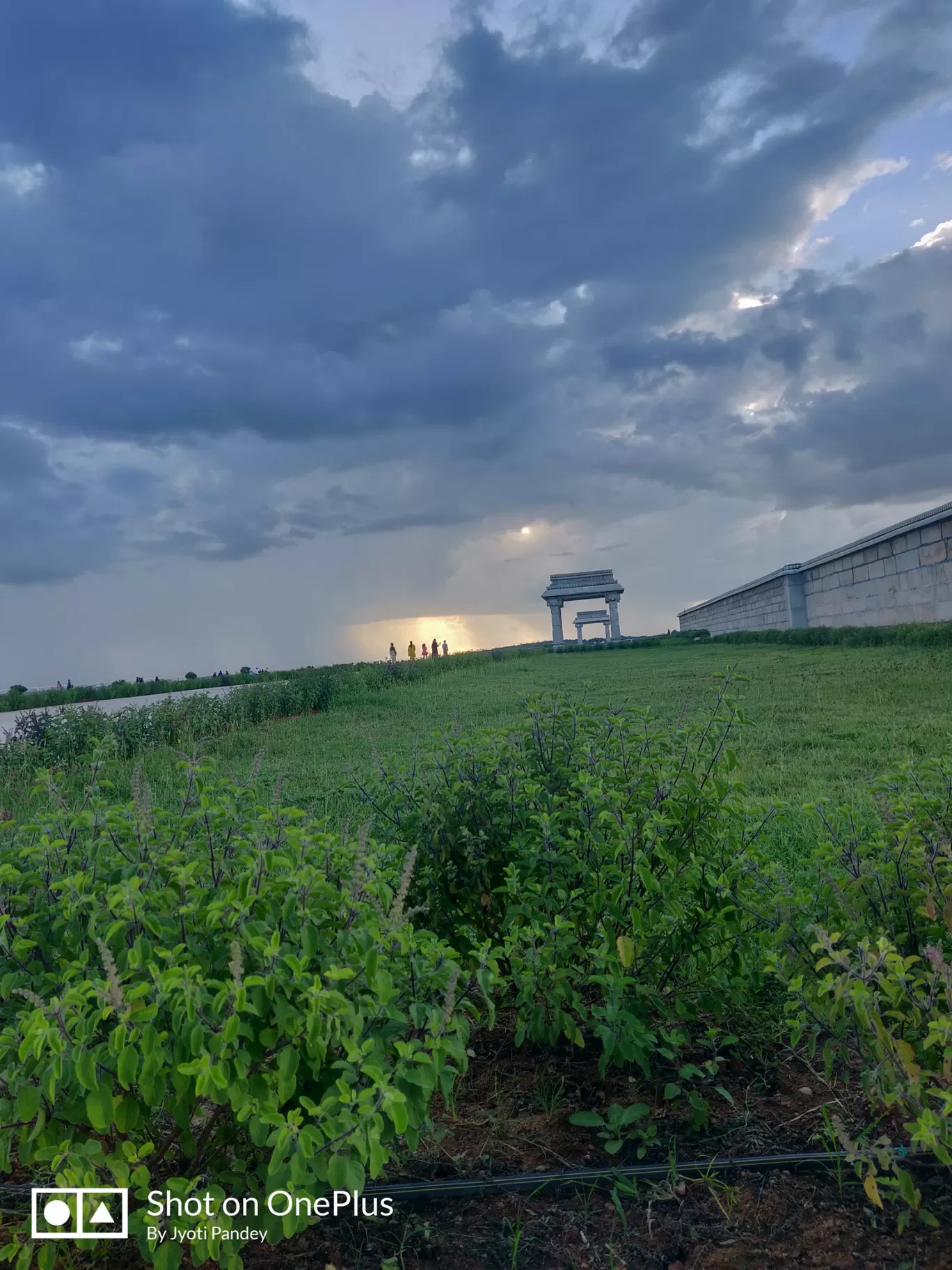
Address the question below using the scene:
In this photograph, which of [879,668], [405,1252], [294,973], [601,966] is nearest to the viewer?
[294,973]

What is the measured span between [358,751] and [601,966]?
7.43 meters

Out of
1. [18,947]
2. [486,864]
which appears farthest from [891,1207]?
[18,947]

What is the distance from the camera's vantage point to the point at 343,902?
1994 mm

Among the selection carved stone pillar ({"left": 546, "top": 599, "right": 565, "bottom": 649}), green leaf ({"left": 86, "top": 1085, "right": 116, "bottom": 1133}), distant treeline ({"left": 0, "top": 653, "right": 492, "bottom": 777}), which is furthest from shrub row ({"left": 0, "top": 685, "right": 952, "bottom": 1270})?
carved stone pillar ({"left": 546, "top": 599, "right": 565, "bottom": 649})

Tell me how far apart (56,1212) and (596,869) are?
1.70 m

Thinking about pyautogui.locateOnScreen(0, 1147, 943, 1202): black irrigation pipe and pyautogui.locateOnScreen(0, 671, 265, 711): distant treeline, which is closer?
pyautogui.locateOnScreen(0, 1147, 943, 1202): black irrigation pipe

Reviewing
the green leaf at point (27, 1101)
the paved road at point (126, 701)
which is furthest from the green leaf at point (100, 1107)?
the paved road at point (126, 701)

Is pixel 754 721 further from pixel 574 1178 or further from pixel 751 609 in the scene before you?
pixel 751 609

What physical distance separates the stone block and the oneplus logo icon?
15.6m

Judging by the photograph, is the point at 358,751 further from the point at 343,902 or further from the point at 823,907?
the point at 343,902

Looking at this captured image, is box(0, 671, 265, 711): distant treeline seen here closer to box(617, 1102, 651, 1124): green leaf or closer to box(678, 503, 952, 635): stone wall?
box(678, 503, 952, 635): stone wall

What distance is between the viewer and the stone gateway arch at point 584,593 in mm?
37125

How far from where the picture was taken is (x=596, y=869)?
2.77 meters

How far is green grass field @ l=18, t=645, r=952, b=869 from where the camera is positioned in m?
6.61
